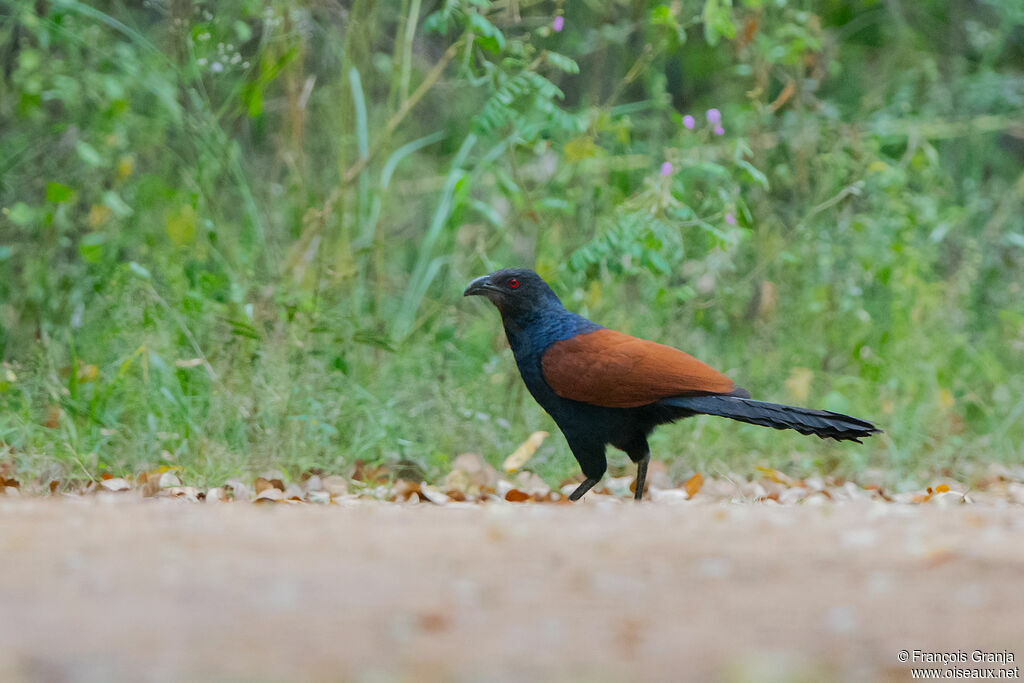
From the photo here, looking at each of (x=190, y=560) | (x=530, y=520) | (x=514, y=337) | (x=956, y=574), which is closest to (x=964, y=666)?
(x=956, y=574)

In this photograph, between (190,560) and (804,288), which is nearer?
(190,560)

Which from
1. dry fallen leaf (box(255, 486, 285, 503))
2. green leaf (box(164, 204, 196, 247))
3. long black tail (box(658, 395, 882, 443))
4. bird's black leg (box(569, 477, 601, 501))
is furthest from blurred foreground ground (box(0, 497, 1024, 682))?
green leaf (box(164, 204, 196, 247))

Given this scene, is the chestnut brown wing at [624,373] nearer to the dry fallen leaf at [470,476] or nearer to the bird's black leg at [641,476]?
the bird's black leg at [641,476]

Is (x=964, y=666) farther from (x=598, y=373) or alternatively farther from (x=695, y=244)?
(x=695, y=244)

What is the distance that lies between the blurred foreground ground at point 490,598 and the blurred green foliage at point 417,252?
1.84 metres

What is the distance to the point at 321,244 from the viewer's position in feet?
17.3

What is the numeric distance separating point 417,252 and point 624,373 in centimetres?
268

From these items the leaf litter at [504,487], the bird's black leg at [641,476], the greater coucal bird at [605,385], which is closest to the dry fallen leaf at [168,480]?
the leaf litter at [504,487]

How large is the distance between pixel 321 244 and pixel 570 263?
4.40ft

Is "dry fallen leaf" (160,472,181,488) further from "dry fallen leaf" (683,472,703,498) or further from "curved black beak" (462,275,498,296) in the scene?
"dry fallen leaf" (683,472,703,498)

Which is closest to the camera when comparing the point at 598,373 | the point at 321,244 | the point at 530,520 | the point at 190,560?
the point at 190,560

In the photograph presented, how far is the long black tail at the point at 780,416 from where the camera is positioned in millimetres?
3529

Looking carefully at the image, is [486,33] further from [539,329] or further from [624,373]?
[624,373]

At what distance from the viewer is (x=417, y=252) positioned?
20.6ft
